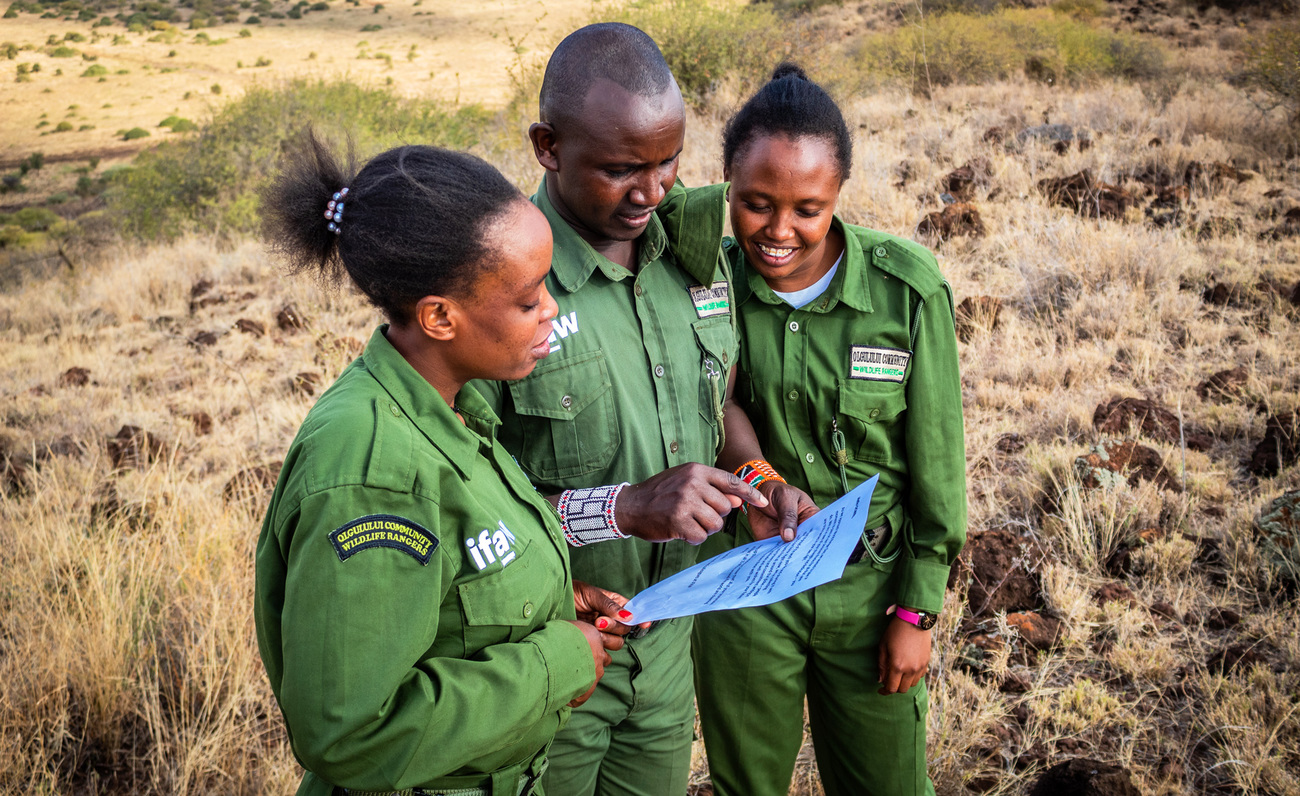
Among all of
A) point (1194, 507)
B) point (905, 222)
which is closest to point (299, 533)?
point (1194, 507)

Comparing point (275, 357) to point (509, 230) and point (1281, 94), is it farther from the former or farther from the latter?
point (1281, 94)

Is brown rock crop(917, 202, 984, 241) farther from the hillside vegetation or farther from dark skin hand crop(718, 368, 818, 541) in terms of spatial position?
dark skin hand crop(718, 368, 818, 541)

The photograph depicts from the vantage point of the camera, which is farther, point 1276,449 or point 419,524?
point 1276,449

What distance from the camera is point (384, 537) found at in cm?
106

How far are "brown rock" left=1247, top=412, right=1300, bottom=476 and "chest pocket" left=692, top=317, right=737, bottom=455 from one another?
294 centimetres

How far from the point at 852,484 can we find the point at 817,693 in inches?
20.6

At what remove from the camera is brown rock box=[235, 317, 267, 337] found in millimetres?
6406

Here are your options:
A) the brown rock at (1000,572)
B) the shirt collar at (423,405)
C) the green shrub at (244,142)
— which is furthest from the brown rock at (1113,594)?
the green shrub at (244,142)

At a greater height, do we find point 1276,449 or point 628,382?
point 628,382

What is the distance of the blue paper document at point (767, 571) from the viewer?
1.31m

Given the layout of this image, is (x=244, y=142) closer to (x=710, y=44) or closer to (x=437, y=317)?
(x=710, y=44)

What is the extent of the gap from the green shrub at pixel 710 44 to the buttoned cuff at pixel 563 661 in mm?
10308

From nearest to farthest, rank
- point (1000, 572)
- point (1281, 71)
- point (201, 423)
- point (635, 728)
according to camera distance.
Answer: point (635, 728) → point (1000, 572) → point (201, 423) → point (1281, 71)

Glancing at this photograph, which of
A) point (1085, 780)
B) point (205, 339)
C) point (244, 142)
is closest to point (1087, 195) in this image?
point (1085, 780)
